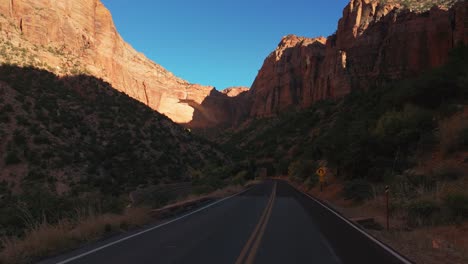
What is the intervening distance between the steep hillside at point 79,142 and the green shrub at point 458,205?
480 inches

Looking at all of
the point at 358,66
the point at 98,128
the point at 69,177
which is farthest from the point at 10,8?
the point at 358,66

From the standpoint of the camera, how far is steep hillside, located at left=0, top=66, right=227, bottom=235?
93.5 feet

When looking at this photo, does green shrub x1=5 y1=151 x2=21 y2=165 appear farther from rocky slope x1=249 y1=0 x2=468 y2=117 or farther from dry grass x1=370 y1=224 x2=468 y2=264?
rocky slope x1=249 y1=0 x2=468 y2=117

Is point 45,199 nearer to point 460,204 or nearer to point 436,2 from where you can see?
point 460,204

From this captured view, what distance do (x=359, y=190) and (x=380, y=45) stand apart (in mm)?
85804

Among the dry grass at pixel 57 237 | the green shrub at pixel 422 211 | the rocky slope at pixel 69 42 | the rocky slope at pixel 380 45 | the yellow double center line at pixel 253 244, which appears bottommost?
the dry grass at pixel 57 237

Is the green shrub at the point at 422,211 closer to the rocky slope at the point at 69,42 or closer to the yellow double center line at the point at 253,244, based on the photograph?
the yellow double center line at the point at 253,244

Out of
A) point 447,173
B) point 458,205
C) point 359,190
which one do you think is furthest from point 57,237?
point 359,190

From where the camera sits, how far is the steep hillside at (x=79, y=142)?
93.5ft

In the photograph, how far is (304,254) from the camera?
8.00 m

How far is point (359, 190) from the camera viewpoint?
65.6ft

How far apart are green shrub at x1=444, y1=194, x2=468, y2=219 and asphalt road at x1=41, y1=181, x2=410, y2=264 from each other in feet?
8.87

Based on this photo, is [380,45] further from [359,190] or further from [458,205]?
[458,205]

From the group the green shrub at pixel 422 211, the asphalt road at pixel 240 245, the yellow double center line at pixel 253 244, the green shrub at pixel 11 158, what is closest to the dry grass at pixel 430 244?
the asphalt road at pixel 240 245
